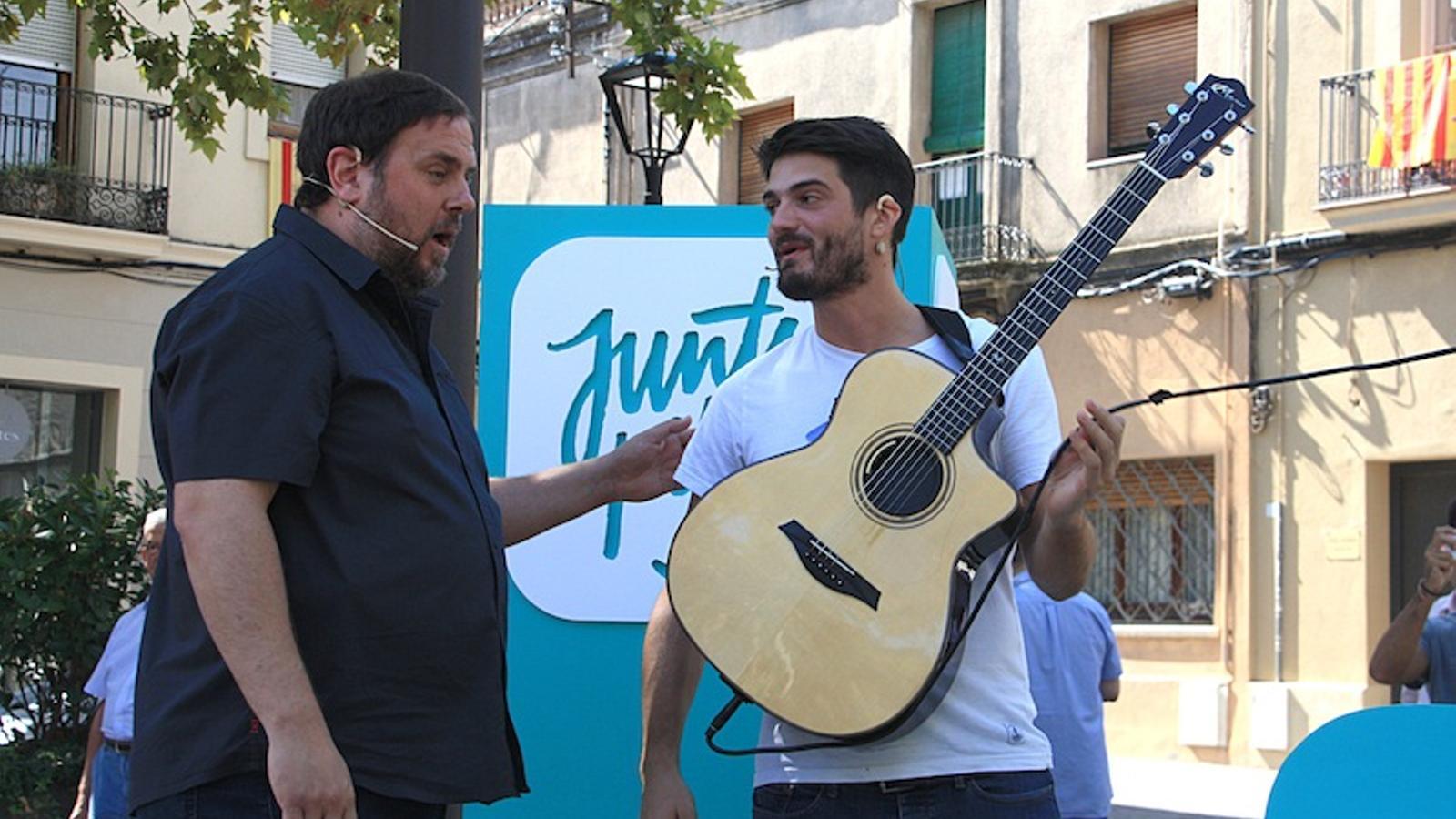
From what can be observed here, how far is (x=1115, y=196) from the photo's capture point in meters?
3.20

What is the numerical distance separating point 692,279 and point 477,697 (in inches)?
84.1

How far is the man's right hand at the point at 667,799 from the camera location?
340 cm

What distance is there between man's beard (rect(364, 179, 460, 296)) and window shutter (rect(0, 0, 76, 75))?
1645 cm

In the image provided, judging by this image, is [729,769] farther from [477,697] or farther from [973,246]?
[973,246]

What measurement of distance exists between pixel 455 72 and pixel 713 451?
1.07 metres

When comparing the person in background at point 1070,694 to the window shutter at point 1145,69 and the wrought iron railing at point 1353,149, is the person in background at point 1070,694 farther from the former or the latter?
the window shutter at point 1145,69

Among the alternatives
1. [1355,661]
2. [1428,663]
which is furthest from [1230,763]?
[1428,663]

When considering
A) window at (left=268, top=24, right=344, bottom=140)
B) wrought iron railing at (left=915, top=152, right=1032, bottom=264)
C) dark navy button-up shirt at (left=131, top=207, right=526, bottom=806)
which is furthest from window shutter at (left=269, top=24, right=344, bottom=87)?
dark navy button-up shirt at (left=131, top=207, right=526, bottom=806)

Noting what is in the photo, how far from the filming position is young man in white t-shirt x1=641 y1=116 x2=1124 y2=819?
10.2 ft

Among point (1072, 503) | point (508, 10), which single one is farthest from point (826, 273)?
point (508, 10)

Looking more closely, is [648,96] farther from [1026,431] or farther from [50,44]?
[50,44]

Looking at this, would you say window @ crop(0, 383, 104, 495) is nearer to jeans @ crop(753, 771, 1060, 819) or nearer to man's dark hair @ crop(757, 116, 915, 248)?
man's dark hair @ crop(757, 116, 915, 248)

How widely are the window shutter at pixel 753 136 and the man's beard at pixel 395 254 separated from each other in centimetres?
1942

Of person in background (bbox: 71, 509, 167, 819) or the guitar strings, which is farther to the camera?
person in background (bbox: 71, 509, 167, 819)
